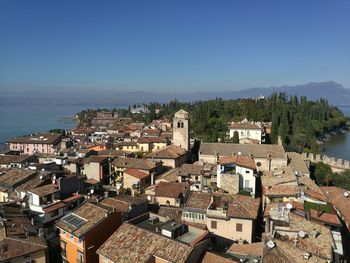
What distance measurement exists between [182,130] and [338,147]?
170ft

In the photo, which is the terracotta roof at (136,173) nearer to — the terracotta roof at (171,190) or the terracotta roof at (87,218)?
the terracotta roof at (171,190)

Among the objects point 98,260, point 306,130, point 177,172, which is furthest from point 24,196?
point 306,130

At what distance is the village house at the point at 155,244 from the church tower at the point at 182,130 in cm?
2701

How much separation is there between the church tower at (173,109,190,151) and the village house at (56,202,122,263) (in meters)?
26.2

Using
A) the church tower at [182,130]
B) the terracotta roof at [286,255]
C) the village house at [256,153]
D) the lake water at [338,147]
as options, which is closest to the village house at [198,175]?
the village house at [256,153]

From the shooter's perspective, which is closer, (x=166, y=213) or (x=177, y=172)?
(x=166, y=213)

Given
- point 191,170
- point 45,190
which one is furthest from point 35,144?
point 45,190

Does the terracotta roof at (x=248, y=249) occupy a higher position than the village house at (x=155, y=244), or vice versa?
the village house at (x=155, y=244)

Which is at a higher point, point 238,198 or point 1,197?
point 238,198

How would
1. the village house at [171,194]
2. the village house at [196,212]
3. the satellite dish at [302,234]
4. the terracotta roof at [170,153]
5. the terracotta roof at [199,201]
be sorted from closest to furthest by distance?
the satellite dish at [302,234], the village house at [196,212], the terracotta roof at [199,201], the village house at [171,194], the terracotta roof at [170,153]

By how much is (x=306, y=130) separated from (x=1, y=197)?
61.4 m

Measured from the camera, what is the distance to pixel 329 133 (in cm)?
9575

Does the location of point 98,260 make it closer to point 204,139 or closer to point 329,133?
point 204,139

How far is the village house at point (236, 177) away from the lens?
1067 inches
